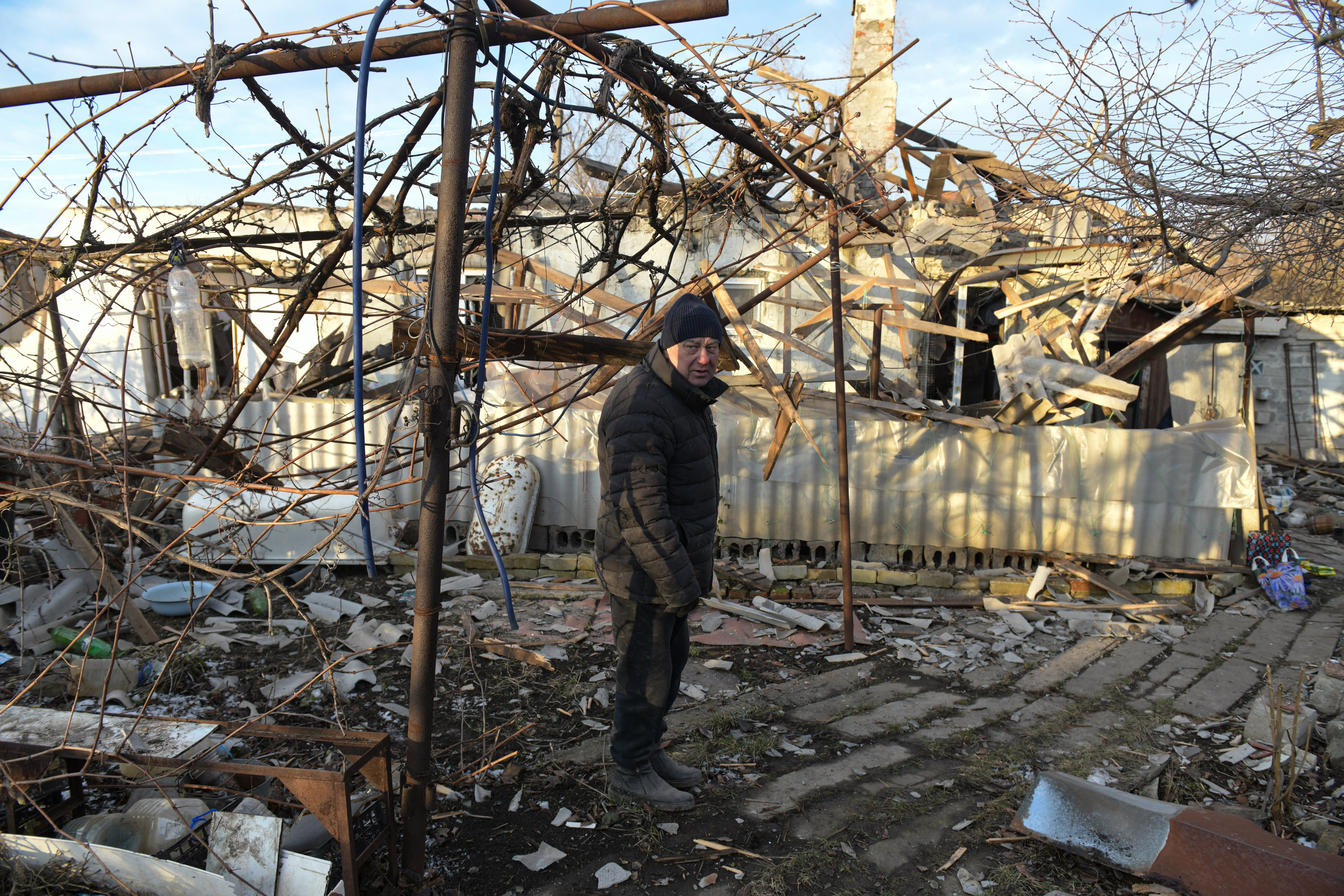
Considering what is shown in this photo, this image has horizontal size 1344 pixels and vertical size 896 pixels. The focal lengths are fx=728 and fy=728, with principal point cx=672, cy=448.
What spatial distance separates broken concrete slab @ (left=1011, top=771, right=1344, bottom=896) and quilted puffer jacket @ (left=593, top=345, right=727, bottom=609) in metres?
1.70

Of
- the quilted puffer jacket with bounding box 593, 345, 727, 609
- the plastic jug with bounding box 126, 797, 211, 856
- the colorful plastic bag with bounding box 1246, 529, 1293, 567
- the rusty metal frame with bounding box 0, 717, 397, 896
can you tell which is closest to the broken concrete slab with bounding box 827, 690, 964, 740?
the quilted puffer jacket with bounding box 593, 345, 727, 609

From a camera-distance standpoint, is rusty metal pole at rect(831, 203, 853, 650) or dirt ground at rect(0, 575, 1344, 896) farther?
rusty metal pole at rect(831, 203, 853, 650)

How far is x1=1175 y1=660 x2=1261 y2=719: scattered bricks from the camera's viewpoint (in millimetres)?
4531

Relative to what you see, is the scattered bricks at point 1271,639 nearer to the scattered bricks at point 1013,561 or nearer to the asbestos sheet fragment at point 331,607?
the scattered bricks at point 1013,561

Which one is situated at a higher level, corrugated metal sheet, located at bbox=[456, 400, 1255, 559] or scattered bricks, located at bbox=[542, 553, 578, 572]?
corrugated metal sheet, located at bbox=[456, 400, 1255, 559]

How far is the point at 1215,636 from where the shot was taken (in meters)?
5.89

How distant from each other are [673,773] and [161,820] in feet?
6.64

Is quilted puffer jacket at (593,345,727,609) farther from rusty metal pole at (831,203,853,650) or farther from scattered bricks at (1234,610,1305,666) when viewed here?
scattered bricks at (1234,610,1305,666)

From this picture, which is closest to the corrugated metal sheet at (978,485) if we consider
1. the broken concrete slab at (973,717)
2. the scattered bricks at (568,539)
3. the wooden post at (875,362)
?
the scattered bricks at (568,539)

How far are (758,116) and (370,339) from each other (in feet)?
30.2

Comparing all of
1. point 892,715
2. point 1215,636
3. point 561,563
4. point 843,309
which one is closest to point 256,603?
point 561,563

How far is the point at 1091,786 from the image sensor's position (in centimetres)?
310

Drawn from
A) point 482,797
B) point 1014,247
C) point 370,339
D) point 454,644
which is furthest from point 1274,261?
point 370,339

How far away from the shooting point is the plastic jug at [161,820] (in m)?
2.60
